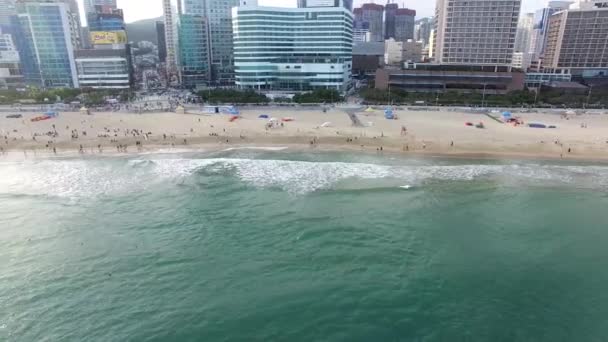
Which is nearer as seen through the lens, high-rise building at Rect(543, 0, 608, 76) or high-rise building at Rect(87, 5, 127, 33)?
high-rise building at Rect(543, 0, 608, 76)

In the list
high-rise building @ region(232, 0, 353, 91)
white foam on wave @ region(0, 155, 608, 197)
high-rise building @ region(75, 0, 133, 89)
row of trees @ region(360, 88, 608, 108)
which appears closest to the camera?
white foam on wave @ region(0, 155, 608, 197)

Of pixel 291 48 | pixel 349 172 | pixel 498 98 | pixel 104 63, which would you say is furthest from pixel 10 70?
pixel 498 98

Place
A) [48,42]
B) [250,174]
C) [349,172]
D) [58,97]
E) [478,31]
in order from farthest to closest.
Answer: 1. [478,31]
2. [48,42]
3. [58,97]
4. [349,172]
5. [250,174]

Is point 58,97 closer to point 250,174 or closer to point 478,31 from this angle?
point 250,174

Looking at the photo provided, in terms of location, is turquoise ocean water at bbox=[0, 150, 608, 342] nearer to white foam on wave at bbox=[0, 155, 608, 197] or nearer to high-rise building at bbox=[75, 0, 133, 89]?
white foam on wave at bbox=[0, 155, 608, 197]

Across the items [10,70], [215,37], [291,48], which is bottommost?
[10,70]

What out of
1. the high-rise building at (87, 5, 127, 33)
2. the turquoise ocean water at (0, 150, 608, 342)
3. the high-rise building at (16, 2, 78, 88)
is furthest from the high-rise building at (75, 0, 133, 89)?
the turquoise ocean water at (0, 150, 608, 342)

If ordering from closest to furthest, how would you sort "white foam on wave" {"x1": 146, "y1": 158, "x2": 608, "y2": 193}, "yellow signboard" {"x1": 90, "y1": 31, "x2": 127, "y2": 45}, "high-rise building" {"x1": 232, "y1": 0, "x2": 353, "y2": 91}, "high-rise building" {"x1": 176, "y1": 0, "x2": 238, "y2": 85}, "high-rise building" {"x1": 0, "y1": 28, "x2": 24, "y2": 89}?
"white foam on wave" {"x1": 146, "y1": 158, "x2": 608, "y2": 193}, "high-rise building" {"x1": 232, "y1": 0, "x2": 353, "y2": 91}, "high-rise building" {"x1": 0, "y1": 28, "x2": 24, "y2": 89}, "yellow signboard" {"x1": 90, "y1": 31, "x2": 127, "y2": 45}, "high-rise building" {"x1": 176, "y1": 0, "x2": 238, "y2": 85}

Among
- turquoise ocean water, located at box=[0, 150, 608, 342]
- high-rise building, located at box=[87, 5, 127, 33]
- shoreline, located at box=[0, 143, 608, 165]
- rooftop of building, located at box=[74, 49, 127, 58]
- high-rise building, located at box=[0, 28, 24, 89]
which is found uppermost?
high-rise building, located at box=[87, 5, 127, 33]
